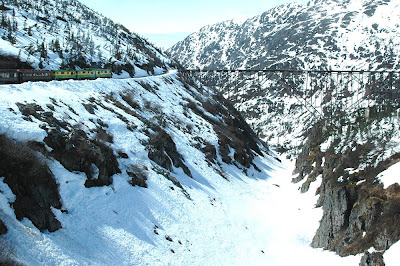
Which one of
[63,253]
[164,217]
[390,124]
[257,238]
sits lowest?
[257,238]

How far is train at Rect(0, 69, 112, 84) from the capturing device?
42500mm

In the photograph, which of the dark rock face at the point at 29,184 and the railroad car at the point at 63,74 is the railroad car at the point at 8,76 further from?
the dark rock face at the point at 29,184

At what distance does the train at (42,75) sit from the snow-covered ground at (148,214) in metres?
5.53

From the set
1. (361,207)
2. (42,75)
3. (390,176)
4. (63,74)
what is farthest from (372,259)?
(63,74)

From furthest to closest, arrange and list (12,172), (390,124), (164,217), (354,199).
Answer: (390,124) → (354,199) → (164,217) → (12,172)

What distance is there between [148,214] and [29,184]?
10171 millimetres

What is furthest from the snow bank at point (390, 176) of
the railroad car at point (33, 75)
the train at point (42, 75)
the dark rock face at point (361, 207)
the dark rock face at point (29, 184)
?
the railroad car at point (33, 75)

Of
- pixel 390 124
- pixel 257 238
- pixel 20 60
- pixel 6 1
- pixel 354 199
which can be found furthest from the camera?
pixel 6 1

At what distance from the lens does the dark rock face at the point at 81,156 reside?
83.1ft

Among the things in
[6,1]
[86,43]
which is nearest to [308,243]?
[86,43]

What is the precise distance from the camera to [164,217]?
2902 cm

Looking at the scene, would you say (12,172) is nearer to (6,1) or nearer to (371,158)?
(371,158)

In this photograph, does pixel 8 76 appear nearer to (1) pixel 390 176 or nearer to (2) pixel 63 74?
(2) pixel 63 74

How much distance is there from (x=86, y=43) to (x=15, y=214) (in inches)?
3315
